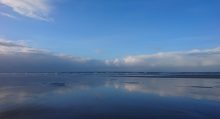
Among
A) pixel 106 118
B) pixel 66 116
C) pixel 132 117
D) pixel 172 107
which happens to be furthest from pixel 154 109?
pixel 66 116

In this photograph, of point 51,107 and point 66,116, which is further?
point 51,107

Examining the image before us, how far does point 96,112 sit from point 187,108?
704 cm

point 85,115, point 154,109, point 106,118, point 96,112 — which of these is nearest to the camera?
point 106,118

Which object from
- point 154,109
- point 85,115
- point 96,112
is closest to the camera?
point 85,115

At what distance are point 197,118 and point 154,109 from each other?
A: 12.3 feet

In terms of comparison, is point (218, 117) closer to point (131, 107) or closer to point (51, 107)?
point (131, 107)

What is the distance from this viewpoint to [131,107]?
66.5ft

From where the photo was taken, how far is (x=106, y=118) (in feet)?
52.3

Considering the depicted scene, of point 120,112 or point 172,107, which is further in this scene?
point 172,107

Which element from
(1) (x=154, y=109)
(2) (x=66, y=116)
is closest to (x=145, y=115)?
(1) (x=154, y=109)

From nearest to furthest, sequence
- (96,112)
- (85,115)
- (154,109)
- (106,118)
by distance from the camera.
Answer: (106,118)
(85,115)
(96,112)
(154,109)

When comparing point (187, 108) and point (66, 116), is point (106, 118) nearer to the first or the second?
point (66, 116)

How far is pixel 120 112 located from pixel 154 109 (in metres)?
2.96

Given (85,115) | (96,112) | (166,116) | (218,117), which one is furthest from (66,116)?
(218,117)
